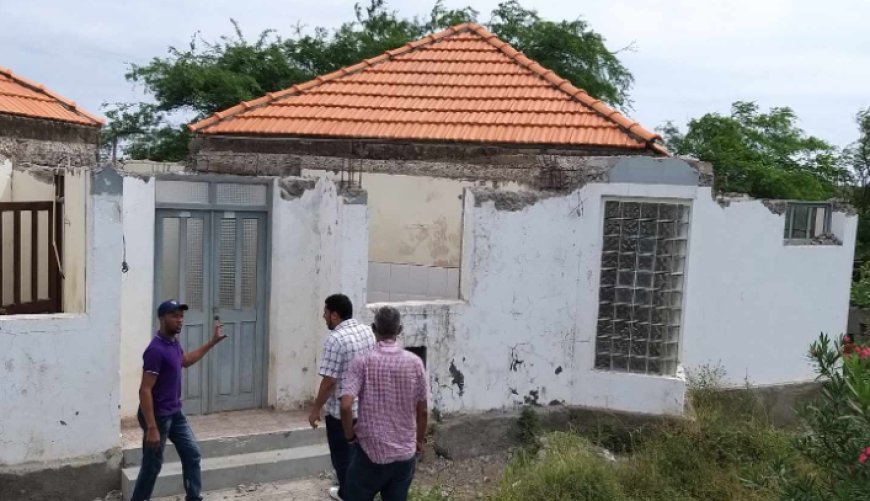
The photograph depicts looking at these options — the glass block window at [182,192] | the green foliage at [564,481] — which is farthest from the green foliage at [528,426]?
the glass block window at [182,192]

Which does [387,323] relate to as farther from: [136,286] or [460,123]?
[460,123]

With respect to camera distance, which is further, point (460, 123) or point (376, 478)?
point (460, 123)

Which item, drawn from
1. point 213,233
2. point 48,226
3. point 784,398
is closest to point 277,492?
point 213,233

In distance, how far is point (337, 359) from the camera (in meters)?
5.05

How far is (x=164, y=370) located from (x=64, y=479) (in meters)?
1.59

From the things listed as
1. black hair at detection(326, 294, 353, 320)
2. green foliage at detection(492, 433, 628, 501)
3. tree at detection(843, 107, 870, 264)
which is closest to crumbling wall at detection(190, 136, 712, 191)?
green foliage at detection(492, 433, 628, 501)

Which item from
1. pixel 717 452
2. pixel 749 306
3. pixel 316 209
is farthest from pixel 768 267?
pixel 316 209

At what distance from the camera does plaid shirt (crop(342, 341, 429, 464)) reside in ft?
14.0

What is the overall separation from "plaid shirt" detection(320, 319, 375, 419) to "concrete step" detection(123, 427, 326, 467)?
1972mm

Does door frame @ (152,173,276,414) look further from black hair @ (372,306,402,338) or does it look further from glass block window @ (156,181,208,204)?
black hair @ (372,306,402,338)

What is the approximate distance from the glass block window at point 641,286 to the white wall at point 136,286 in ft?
15.3

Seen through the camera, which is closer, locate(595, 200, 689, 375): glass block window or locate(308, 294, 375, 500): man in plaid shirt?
locate(308, 294, 375, 500): man in plaid shirt

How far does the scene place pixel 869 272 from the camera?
15.2 metres

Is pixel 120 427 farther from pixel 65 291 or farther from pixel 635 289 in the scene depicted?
pixel 635 289
